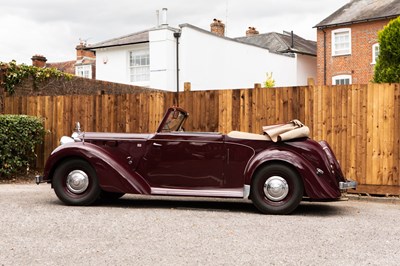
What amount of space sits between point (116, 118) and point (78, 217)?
4250mm

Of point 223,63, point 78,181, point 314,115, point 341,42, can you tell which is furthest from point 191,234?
point 341,42

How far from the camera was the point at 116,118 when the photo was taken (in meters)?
10.1

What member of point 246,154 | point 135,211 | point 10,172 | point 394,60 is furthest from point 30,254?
point 394,60

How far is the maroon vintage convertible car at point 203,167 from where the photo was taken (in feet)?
21.2

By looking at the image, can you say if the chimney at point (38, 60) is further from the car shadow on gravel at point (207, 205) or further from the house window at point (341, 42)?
the house window at point (341, 42)

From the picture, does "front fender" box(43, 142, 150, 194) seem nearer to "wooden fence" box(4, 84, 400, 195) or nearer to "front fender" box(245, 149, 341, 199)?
"front fender" box(245, 149, 341, 199)

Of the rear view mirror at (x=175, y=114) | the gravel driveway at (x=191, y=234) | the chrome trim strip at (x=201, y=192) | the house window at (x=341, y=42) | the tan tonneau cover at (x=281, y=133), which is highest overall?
the house window at (x=341, y=42)

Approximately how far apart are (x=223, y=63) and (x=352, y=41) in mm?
8422

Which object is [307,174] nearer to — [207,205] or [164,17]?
[207,205]

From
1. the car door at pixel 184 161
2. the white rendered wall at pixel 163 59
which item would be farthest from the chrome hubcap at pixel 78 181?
the white rendered wall at pixel 163 59

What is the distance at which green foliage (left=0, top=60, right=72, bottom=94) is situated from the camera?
1131 cm

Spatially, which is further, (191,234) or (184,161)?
(184,161)

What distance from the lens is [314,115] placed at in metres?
8.62

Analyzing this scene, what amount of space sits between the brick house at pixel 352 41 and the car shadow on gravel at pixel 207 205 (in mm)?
23276
